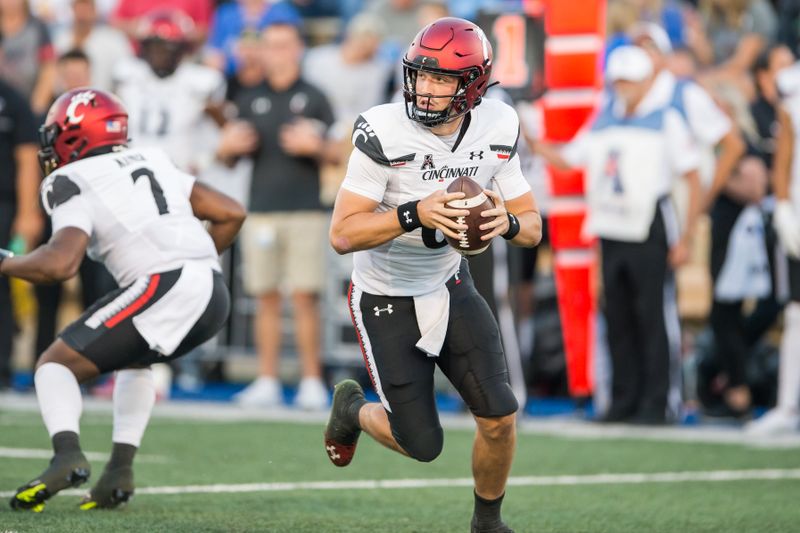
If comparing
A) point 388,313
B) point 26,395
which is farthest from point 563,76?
point 388,313

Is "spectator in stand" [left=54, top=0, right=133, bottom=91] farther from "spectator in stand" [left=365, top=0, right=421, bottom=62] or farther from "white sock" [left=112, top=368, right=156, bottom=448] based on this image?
"white sock" [left=112, top=368, right=156, bottom=448]

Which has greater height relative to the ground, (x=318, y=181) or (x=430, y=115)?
(x=430, y=115)

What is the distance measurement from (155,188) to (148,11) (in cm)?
764

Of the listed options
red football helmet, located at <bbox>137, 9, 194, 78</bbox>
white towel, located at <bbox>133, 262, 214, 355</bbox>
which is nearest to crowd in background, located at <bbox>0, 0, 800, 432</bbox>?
red football helmet, located at <bbox>137, 9, 194, 78</bbox>

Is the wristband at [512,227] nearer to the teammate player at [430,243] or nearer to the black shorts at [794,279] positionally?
the teammate player at [430,243]

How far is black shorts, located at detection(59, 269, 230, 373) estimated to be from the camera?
6.02 meters

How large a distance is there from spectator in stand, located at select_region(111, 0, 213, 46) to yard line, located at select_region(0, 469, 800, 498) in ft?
23.3

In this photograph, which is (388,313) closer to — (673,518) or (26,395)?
(673,518)

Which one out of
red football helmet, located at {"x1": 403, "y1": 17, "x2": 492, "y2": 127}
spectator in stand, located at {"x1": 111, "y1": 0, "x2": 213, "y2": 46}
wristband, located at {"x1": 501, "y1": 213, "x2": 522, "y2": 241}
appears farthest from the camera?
spectator in stand, located at {"x1": 111, "y1": 0, "x2": 213, "y2": 46}

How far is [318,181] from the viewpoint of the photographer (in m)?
11.0

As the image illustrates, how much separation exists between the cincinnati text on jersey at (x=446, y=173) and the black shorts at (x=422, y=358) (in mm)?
462

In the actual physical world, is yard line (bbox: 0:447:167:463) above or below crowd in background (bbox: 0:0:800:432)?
below

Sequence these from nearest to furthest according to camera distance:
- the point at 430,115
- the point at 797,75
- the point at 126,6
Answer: the point at 430,115 → the point at 797,75 → the point at 126,6

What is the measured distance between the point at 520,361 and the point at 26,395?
12.2 feet
